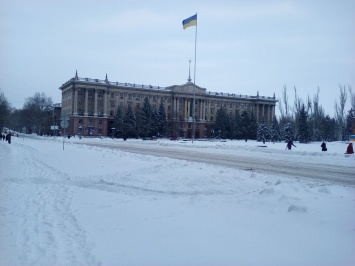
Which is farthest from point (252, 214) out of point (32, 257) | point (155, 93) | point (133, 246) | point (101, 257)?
point (155, 93)

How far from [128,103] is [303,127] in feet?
198

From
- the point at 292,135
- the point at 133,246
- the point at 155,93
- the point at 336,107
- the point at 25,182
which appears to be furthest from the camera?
the point at 155,93

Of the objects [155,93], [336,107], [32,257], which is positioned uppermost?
[155,93]

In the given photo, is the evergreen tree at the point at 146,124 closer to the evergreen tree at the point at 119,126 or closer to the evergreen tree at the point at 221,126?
the evergreen tree at the point at 119,126

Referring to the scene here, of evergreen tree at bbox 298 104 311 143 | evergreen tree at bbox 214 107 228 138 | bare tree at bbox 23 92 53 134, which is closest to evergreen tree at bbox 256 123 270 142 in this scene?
evergreen tree at bbox 214 107 228 138

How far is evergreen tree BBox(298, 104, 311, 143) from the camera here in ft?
255

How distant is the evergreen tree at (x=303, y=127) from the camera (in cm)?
7788

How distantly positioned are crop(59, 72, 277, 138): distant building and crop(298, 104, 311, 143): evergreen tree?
33475 mm

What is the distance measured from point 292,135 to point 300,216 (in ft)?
267

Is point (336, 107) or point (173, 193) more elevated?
point (336, 107)

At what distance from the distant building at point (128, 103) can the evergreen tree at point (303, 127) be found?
110ft

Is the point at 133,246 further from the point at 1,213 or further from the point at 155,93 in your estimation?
the point at 155,93

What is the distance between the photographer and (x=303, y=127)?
7844 centimetres

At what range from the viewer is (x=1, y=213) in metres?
7.38
